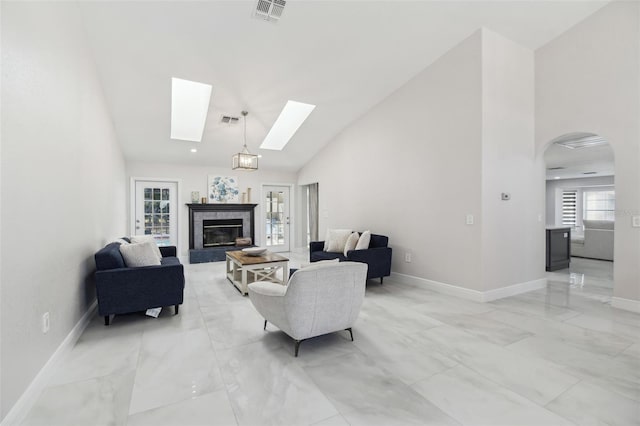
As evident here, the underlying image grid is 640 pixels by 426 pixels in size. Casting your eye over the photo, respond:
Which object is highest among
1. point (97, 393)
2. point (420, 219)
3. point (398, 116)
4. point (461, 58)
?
point (461, 58)

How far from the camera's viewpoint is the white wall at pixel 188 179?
23.0ft

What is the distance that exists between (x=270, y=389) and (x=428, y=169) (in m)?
3.77

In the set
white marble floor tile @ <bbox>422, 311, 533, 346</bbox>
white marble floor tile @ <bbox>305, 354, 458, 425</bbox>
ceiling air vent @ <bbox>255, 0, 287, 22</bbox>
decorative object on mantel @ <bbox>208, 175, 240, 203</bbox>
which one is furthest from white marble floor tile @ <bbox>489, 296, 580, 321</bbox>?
decorative object on mantel @ <bbox>208, 175, 240, 203</bbox>

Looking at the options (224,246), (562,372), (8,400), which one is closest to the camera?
(8,400)

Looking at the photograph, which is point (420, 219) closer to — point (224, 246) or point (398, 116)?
point (398, 116)

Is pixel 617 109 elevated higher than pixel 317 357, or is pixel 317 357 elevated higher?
pixel 617 109

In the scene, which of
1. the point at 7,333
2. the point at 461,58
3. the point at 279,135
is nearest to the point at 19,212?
the point at 7,333

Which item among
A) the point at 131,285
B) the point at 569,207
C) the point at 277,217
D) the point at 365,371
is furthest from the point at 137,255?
the point at 569,207

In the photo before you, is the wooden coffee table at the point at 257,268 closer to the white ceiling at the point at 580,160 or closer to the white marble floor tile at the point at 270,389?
the white marble floor tile at the point at 270,389

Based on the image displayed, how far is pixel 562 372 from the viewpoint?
2.23 meters

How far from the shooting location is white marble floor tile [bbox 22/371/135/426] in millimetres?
1731

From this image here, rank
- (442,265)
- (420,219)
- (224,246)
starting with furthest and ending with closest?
(224,246)
(420,219)
(442,265)

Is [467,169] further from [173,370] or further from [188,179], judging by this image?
[188,179]

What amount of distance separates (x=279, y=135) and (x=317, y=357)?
546 cm
